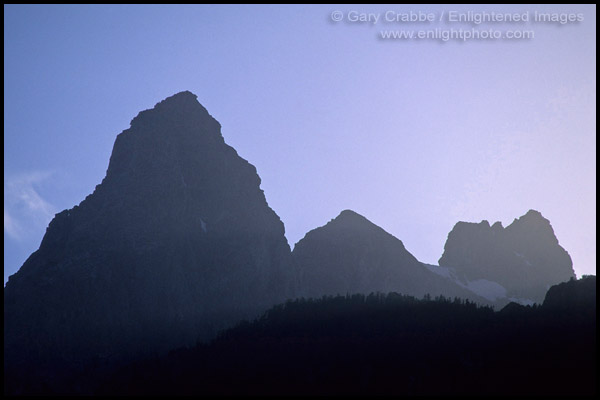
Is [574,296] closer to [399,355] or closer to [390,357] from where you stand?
[399,355]

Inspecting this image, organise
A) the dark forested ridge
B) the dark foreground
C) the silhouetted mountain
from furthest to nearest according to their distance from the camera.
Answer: the silhouetted mountain, the dark foreground, the dark forested ridge

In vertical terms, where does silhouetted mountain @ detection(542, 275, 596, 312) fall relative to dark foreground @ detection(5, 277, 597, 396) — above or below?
above

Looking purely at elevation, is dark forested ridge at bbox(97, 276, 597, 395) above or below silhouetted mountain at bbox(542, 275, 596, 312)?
below

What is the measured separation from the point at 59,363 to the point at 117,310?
85.0 feet

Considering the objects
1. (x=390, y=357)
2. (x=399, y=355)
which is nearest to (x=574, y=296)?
(x=399, y=355)

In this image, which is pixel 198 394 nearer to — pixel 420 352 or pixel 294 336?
pixel 294 336

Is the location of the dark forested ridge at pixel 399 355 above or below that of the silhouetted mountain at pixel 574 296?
below

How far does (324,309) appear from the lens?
19038 cm

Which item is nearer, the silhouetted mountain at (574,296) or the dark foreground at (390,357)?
the dark foreground at (390,357)

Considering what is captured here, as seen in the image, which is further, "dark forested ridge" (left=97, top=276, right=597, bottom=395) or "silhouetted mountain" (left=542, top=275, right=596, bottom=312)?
"silhouetted mountain" (left=542, top=275, right=596, bottom=312)

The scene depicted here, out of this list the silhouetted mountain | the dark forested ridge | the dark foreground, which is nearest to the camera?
the dark forested ridge

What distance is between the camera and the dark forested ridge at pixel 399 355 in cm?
12669

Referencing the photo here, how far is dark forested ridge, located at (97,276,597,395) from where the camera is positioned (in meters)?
127

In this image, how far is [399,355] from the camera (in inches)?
5901
